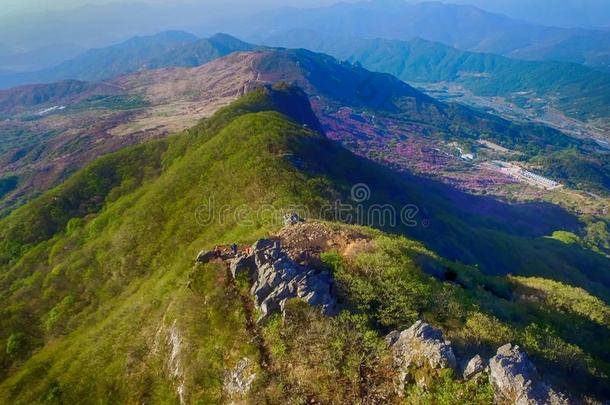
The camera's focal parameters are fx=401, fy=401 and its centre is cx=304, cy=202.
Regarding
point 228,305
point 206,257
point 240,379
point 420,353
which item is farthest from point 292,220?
point 420,353

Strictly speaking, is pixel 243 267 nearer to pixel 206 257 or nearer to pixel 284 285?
pixel 284 285

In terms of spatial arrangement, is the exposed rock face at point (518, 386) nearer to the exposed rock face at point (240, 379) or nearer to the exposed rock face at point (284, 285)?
the exposed rock face at point (284, 285)

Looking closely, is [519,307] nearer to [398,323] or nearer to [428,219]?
[398,323]

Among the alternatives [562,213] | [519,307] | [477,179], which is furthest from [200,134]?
[477,179]

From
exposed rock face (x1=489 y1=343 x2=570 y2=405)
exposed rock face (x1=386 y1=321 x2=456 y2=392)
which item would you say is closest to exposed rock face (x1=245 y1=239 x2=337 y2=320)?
exposed rock face (x1=386 y1=321 x2=456 y2=392)

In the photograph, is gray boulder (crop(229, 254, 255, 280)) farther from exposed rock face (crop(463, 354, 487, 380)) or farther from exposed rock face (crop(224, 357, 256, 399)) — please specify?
exposed rock face (crop(463, 354, 487, 380))

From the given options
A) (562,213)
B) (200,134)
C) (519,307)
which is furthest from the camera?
(562,213)

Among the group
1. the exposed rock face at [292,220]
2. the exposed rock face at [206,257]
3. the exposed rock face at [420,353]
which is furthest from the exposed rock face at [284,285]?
the exposed rock face at [292,220]
